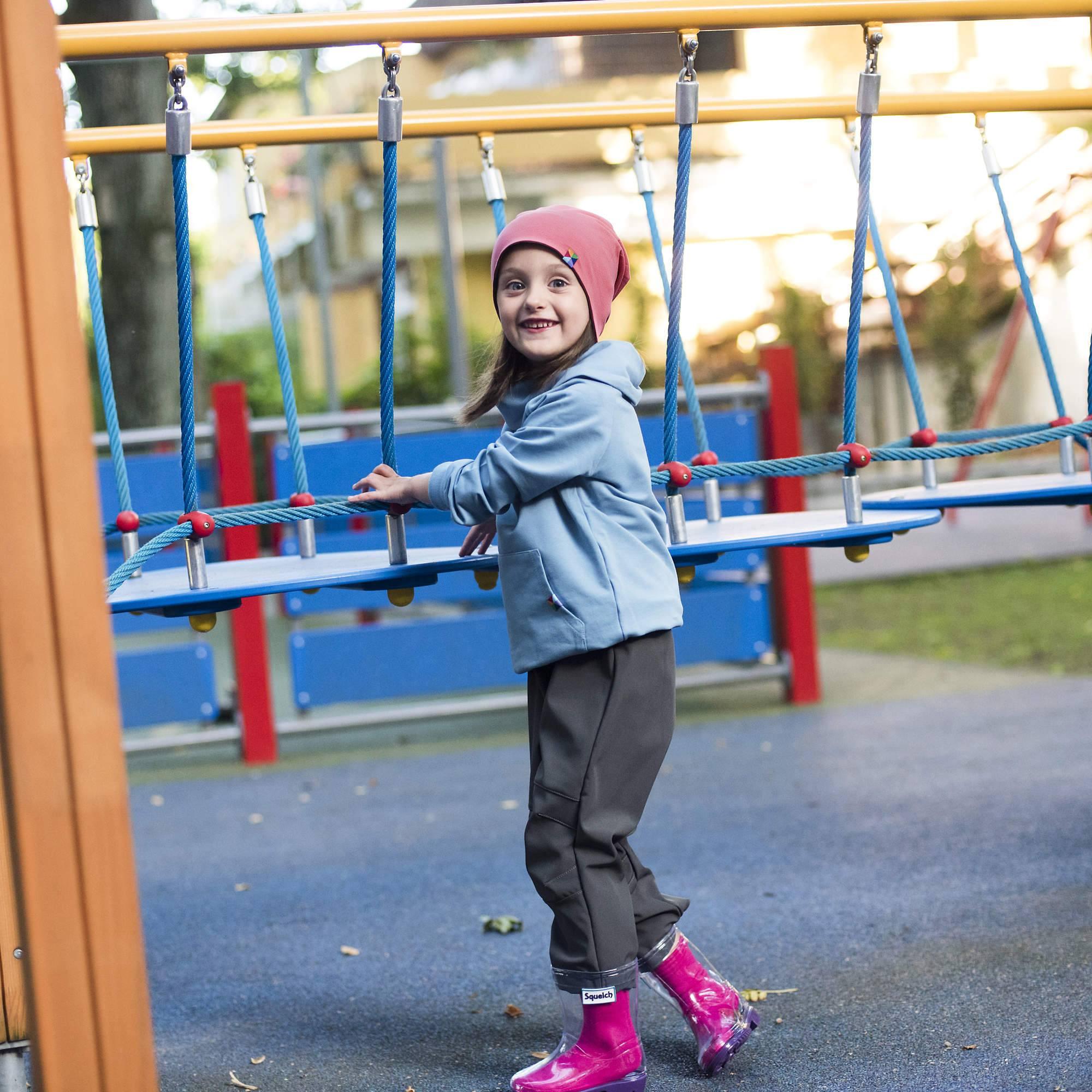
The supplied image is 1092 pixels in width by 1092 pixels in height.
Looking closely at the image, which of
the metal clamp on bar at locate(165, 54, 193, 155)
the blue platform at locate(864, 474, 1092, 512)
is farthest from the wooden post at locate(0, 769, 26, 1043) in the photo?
the blue platform at locate(864, 474, 1092, 512)

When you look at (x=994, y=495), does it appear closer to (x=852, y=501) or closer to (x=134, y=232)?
(x=852, y=501)

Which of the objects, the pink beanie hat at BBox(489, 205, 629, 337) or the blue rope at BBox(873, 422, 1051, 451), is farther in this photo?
the blue rope at BBox(873, 422, 1051, 451)

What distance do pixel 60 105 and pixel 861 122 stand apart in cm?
167

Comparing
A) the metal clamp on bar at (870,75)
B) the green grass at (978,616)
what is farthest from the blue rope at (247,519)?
the green grass at (978,616)

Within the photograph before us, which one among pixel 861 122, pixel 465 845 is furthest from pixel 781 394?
pixel 861 122

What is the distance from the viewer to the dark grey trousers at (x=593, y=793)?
222 centimetres

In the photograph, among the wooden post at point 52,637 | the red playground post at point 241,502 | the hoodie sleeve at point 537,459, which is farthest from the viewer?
the red playground post at point 241,502

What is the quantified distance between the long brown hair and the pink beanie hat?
6 centimetres

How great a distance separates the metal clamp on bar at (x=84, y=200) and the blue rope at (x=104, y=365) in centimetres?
2

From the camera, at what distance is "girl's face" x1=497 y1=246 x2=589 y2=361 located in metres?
2.26

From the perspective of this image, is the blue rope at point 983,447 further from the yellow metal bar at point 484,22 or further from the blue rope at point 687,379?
the yellow metal bar at point 484,22

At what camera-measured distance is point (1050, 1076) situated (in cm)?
226

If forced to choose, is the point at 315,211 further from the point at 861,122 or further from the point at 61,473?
the point at 61,473

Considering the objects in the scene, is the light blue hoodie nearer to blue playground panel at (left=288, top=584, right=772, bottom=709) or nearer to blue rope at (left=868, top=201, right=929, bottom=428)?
blue rope at (left=868, top=201, right=929, bottom=428)
